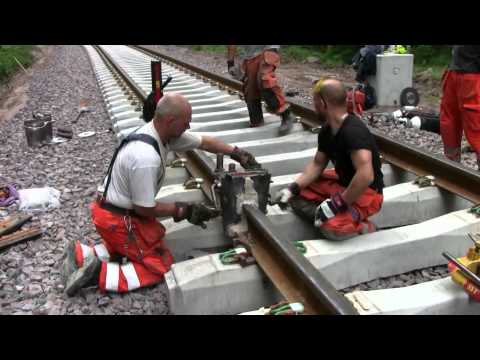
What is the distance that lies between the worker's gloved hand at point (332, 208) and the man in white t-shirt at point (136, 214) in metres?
0.70

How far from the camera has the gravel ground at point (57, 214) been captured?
301 cm

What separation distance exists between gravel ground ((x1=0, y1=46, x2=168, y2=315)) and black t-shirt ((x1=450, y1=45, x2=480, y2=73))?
319cm

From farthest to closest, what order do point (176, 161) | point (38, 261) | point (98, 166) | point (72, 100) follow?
point (72, 100) < point (98, 166) < point (176, 161) < point (38, 261)

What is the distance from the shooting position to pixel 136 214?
10.8ft

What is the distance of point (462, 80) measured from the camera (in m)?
4.51

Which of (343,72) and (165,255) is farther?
(343,72)

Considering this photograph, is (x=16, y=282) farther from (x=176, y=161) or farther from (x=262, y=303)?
(x=176, y=161)

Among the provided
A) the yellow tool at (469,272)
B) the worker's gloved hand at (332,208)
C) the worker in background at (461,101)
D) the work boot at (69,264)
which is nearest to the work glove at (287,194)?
the worker's gloved hand at (332,208)

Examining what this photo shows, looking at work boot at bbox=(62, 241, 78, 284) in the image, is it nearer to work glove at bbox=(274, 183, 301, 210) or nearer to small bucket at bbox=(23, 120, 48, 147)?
work glove at bbox=(274, 183, 301, 210)

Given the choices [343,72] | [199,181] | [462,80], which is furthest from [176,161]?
[343,72]

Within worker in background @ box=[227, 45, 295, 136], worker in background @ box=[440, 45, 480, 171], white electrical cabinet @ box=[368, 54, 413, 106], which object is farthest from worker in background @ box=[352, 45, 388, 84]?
worker in background @ box=[440, 45, 480, 171]

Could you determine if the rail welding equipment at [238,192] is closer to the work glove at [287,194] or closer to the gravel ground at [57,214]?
the work glove at [287,194]

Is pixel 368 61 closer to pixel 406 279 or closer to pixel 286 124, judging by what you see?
pixel 286 124

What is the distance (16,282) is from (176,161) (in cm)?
198
